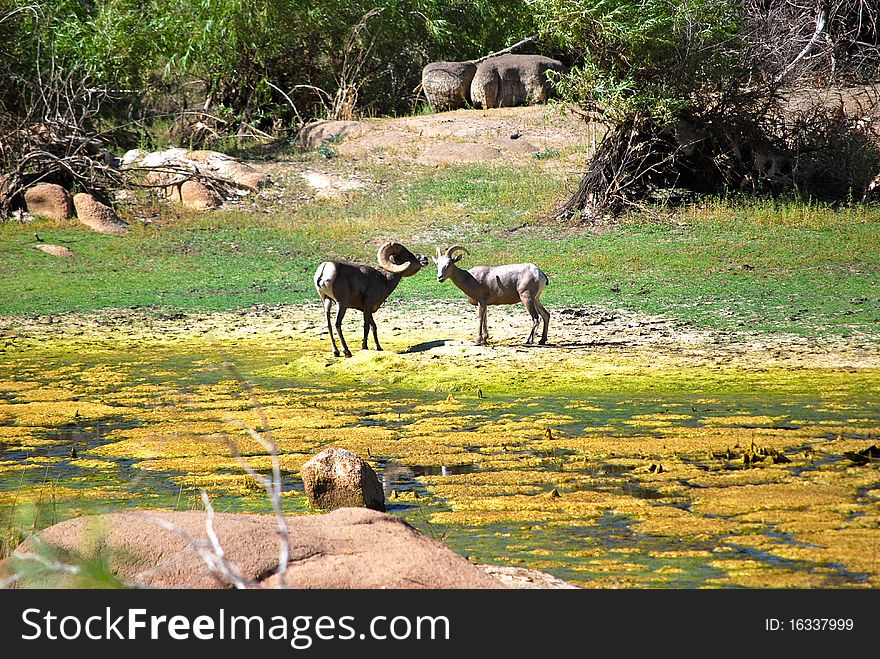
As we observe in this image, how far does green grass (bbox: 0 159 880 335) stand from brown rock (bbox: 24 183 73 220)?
49 centimetres

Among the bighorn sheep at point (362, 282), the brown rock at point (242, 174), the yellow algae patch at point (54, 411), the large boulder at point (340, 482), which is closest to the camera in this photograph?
the large boulder at point (340, 482)

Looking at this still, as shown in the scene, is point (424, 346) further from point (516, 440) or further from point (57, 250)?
point (57, 250)

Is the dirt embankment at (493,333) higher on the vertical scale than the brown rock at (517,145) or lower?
lower

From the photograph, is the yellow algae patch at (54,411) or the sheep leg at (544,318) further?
the sheep leg at (544,318)

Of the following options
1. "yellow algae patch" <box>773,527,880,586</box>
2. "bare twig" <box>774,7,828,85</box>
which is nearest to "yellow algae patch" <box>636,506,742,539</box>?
"yellow algae patch" <box>773,527,880,586</box>

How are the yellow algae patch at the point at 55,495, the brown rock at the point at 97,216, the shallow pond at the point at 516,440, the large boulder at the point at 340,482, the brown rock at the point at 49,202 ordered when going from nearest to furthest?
the shallow pond at the point at 516,440 → the large boulder at the point at 340,482 → the yellow algae patch at the point at 55,495 → the brown rock at the point at 97,216 → the brown rock at the point at 49,202

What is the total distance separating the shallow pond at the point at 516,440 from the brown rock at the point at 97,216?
20.6 ft

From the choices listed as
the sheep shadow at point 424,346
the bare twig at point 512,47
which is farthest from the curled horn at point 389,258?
the bare twig at point 512,47

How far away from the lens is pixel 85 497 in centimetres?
648

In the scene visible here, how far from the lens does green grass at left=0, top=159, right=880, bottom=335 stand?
1373 cm

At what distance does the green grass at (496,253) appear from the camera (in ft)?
45.1

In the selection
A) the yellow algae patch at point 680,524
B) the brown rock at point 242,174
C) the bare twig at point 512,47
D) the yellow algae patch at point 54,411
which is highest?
the bare twig at point 512,47

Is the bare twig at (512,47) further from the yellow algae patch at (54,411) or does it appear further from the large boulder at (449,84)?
the yellow algae patch at (54,411)

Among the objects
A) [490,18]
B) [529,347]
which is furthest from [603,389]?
[490,18]
